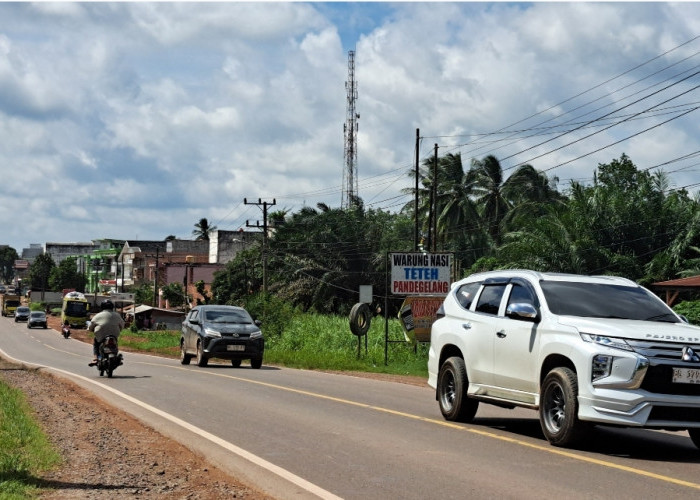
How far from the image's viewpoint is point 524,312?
11141 mm

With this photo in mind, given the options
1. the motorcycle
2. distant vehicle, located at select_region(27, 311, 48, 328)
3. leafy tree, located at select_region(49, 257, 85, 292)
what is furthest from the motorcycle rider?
leafy tree, located at select_region(49, 257, 85, 292)

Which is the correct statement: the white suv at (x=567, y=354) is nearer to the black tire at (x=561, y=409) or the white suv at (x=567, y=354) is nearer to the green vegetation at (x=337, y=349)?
the black tire at (x=561, y=409)

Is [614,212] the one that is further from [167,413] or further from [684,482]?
[684,482]

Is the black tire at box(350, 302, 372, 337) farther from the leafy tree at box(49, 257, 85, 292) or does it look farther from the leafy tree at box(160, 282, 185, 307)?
the leafy tree at box(49, 257, 85, 292)

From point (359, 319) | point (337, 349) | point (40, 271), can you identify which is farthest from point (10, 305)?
point (359, 319)

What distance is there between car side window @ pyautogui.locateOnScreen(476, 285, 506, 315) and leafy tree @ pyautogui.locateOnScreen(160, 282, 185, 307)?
98.7 meters

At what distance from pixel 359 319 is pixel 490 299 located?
2008 cm

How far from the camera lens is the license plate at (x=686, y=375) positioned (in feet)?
32.1

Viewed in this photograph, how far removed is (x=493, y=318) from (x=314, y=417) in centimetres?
320

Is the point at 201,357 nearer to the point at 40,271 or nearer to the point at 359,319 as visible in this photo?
the point at 359,319

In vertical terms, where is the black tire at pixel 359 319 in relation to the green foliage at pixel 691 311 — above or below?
below

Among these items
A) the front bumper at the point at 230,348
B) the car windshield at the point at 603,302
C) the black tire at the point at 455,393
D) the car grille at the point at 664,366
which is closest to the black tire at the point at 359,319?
the front bumper at the point at 230,348

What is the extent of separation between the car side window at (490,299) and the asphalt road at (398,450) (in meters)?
1.45

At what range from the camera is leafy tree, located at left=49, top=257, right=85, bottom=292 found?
6742 inches
